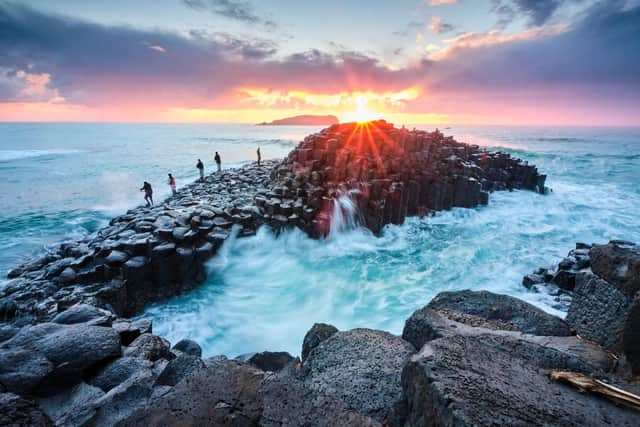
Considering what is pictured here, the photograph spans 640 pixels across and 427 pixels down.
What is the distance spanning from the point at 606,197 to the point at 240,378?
29274 millimetres

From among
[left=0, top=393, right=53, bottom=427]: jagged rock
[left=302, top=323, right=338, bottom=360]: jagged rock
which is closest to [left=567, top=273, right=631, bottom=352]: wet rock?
[left=302, top=323, right=338, bottom=360]: jagged rock

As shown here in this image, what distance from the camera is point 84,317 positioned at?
5148 millimetres

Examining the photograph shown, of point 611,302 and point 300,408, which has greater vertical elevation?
point 611,302

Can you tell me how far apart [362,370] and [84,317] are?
Result: 196 inches

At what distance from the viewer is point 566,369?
101 inches

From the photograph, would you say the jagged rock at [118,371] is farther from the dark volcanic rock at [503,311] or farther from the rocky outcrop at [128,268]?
the dark volcanic rock at [503,311]

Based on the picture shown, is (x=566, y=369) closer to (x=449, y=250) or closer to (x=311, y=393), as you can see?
(x=311, y=393)

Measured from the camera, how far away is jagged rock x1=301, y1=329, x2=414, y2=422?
289cm

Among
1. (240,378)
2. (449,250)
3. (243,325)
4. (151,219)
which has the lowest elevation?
(243,325)

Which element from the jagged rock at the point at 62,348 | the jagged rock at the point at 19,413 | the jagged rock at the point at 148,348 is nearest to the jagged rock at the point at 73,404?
the jagged rock at the point at 62,348

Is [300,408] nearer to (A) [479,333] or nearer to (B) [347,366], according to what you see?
(B) [347,366]

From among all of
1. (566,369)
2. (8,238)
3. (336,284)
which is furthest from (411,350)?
(8,238)

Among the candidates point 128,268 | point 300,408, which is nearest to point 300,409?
point 300,408

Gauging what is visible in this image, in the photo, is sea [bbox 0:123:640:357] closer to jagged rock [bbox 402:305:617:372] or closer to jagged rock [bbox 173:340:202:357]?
jagged rock [bbox 173:340:202:357]
